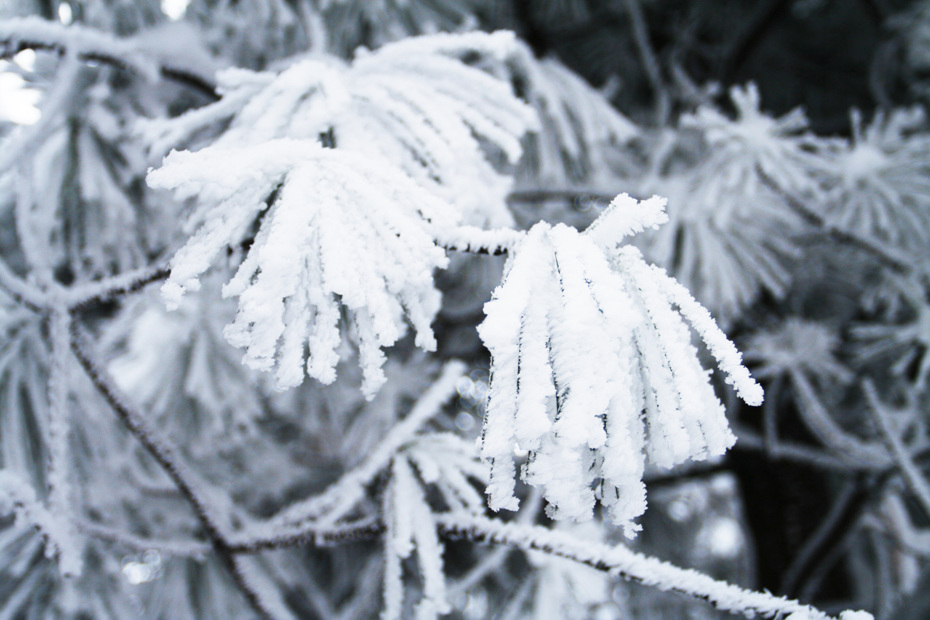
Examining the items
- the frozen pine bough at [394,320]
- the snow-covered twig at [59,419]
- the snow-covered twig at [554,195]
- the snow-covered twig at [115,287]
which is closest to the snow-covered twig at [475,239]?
the frozen pine bough at [394,320]

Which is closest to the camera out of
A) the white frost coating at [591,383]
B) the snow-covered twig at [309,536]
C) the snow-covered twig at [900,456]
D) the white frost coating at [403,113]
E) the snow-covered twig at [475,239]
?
the white frost coating at [591,383]

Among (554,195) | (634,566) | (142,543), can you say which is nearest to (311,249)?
(634,566)

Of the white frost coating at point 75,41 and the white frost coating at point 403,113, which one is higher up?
the white frost coating at point 75,41

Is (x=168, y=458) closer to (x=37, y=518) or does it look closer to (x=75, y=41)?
(x=37, y=518)

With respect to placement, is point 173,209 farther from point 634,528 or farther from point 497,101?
point 634,528

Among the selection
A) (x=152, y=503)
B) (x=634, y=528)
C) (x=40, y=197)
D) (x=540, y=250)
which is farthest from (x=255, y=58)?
(x=634, y=528)

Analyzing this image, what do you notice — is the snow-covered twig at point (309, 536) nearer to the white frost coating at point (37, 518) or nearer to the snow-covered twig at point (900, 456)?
the white frost coating at point (37, 518)
